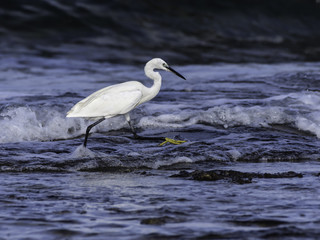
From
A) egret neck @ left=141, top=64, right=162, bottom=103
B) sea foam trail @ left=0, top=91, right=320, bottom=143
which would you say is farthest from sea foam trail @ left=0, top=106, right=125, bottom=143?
egret neck @ left=141, top=64, right=162, bottom=103

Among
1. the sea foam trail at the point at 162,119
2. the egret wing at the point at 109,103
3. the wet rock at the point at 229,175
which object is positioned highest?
the egret wing at the point at 109,103

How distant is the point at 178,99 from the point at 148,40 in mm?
8274

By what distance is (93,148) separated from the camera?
643cm

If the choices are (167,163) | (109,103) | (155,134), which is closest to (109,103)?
(109,103)

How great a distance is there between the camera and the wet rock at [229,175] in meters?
4.85

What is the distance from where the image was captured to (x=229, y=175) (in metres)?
4.98

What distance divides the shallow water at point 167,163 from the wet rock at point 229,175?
9 cm

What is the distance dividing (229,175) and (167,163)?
87 centimetres

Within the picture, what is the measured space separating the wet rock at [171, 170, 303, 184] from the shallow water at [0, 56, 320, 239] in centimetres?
9

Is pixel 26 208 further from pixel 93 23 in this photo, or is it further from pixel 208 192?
pixel 93 23

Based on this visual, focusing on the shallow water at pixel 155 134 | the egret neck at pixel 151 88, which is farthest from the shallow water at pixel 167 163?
the egret neck at pixel 151 88

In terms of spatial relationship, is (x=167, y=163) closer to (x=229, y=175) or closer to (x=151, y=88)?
Result: (x=229, y=175)

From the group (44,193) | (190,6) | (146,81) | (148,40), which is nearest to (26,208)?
(44,193)

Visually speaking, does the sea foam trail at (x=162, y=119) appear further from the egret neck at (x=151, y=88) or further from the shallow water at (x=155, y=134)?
the egret neck at (x=151, y=88)
